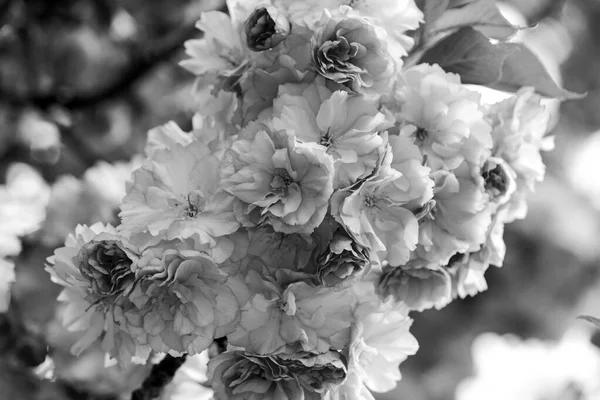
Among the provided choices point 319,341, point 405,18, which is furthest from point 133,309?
point 405,18

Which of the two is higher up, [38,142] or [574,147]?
[38,142]

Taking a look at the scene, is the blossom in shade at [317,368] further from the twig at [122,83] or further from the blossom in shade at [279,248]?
the twig at [122,83]

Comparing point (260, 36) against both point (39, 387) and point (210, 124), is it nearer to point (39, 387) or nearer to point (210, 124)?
point (210, 124)

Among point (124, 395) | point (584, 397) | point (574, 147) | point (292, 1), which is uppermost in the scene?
point (292, 1)

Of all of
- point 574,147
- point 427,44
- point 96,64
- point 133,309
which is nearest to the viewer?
point 133,309

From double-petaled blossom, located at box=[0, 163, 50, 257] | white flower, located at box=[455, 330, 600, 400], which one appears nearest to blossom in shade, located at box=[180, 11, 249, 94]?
double-petaled blossom, located at box=[0, 163, 50, 257]

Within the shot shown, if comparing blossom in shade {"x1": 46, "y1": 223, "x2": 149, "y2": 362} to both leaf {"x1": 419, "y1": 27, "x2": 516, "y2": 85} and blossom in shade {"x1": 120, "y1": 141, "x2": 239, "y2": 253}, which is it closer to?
blossom in shade {"x1": 120, "y1": 141, "x2": 239, "y2": 253}

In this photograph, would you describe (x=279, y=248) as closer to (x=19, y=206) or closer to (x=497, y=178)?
(x=497, y=178)

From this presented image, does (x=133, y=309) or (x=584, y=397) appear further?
(x=584, y=397)

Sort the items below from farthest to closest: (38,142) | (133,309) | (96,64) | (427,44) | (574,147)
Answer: (574,147), (96,64), (38,142), (427,44), (133,309)
